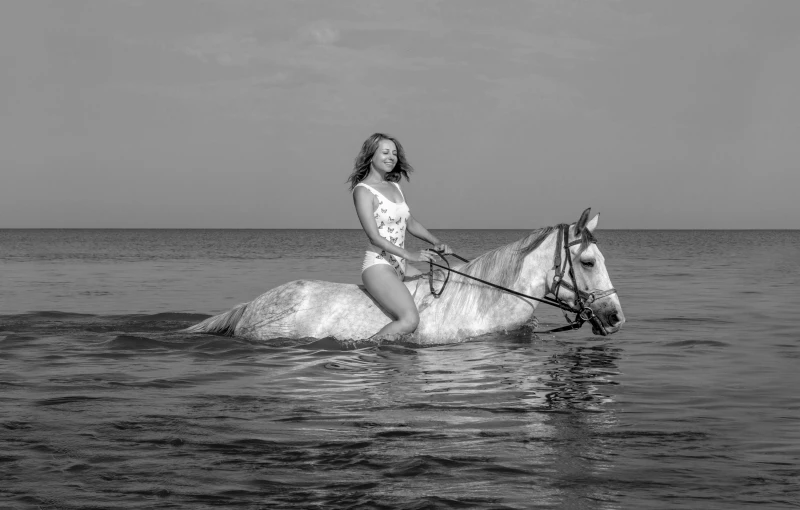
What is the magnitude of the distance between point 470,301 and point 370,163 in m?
1.90

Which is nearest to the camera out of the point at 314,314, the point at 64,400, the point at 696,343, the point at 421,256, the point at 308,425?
the point at 308,425

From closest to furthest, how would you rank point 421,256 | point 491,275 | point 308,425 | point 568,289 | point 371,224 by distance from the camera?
point 308,425, point 421,256, point 371,224, point 568,289, point 491,275

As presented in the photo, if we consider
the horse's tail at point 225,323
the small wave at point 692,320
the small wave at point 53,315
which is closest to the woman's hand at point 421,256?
the horse's tail at point 225,323

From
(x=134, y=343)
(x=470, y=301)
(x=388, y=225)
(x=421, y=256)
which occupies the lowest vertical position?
(x=134, y=343)

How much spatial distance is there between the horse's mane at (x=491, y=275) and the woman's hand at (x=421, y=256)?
0.75 meters

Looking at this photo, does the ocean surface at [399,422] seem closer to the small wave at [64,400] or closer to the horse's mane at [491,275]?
the small wave at [64,400]

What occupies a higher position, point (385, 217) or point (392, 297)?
point (385, 217)

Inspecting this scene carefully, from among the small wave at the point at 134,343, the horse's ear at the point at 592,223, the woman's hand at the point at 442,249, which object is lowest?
the small wave at the point at 134,343

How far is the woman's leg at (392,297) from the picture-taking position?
9.04m

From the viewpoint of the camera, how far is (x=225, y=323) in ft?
34.7

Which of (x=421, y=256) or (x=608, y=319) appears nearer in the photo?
(x=421, y=256)

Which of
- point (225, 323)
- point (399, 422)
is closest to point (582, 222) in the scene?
point (399, 422)

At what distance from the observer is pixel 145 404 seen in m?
6.79

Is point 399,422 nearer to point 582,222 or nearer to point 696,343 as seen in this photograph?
point 582,222
